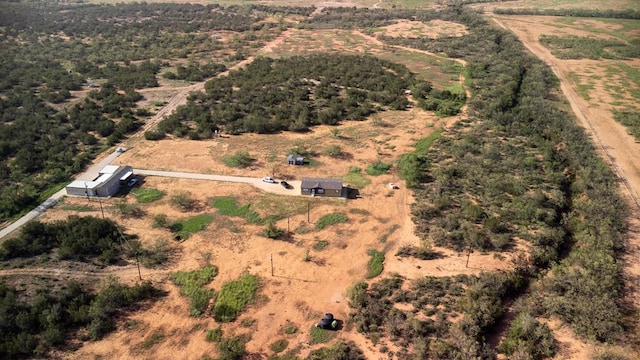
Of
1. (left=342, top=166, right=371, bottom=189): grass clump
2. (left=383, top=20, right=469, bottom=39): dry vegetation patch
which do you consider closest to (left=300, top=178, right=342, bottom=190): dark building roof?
(left=342, top=166, right=371, bottom=189): grass clump

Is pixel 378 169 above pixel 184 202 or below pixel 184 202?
above

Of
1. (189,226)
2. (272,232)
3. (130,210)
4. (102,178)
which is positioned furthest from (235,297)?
(102,178)

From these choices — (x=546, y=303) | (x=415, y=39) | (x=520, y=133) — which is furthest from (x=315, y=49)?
(x=546, y=303)

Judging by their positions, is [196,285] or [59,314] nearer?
[59,314]

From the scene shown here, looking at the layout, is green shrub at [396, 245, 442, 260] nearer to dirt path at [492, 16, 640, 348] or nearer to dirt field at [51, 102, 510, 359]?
dirt field at [51, 102, 510, 359]

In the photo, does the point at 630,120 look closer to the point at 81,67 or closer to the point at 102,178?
the point at 102,178

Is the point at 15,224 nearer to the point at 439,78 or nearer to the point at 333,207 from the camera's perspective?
the point at 333,207

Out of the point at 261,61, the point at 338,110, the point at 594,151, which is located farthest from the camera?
the point at 261,61
